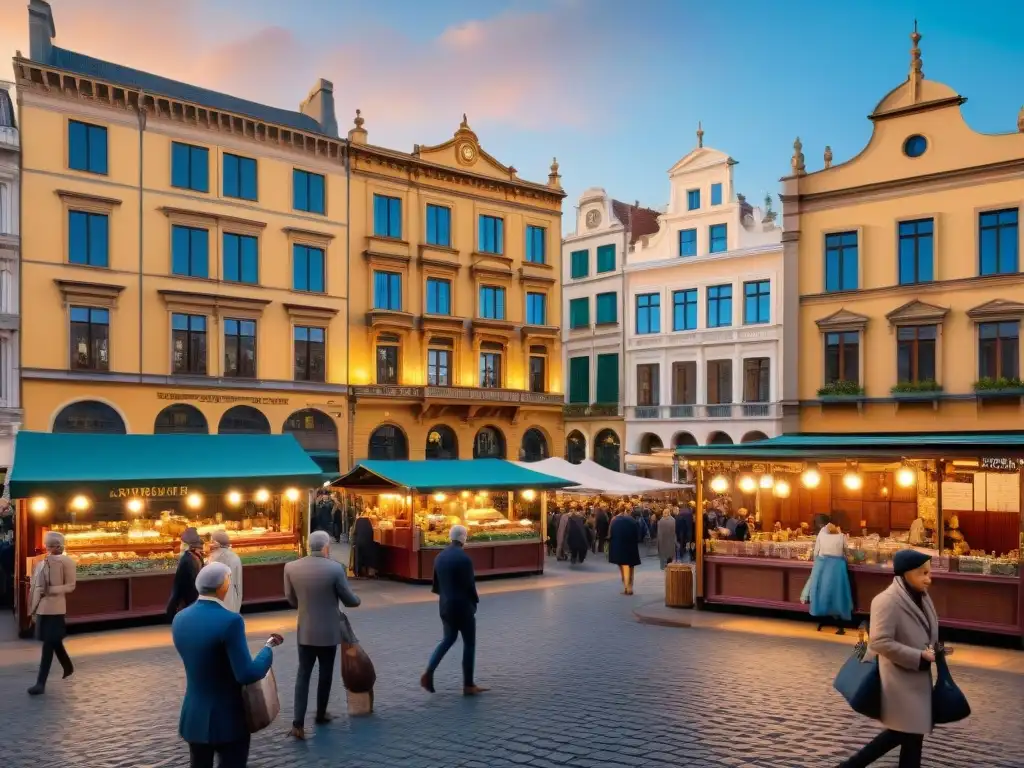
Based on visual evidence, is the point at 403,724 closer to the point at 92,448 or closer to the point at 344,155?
the point at 92,448

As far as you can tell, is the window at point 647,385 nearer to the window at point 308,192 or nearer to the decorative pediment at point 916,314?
the window at point 308,192

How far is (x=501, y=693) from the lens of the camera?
10805 millimetres

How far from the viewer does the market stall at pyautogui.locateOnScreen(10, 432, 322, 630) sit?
53.5 ft

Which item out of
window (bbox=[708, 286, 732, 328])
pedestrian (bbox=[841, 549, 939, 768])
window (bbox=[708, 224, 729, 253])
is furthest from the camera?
window (bbox=[708, 286, 732, 328])

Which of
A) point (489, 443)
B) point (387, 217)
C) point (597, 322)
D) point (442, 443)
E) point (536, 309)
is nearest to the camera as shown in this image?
point (387, 217)

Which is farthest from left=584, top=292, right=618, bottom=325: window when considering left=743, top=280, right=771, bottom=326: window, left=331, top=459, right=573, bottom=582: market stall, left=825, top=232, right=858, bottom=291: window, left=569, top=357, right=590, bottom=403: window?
left=331, top=459, right=573, bottom=582: market stall

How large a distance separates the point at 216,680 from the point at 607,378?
145 feet

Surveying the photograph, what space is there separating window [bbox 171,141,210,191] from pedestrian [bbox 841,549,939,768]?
3110 centimetres

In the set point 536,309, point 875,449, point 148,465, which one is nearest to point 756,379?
point 536,309

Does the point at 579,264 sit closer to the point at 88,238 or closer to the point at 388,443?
the point at 388,443

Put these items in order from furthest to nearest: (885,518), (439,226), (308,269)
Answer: (439,226) → (308,269) → (885,518)

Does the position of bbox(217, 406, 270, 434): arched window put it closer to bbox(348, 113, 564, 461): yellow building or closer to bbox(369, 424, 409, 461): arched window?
bbox(348, 113, 564, 461): yellow building

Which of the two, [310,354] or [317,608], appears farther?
[310,354]

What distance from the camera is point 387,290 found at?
38438 millimetres
